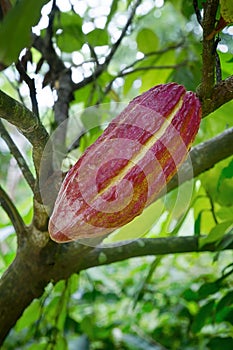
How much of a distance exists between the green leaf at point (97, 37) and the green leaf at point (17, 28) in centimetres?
68

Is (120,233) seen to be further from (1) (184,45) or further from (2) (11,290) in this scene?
(1) (184,45)

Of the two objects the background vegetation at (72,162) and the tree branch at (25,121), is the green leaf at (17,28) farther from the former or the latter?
the tree branch at (25,121)

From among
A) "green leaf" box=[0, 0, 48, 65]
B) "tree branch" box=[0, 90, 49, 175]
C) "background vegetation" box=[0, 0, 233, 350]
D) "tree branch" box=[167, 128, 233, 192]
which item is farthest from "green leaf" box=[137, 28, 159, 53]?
"green leaf" box=[0, 0, 48, 65]

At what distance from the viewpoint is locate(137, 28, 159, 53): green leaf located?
1.10 m

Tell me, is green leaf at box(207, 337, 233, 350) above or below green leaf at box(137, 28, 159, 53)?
below

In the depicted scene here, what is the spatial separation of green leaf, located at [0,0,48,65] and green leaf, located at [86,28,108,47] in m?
0.68

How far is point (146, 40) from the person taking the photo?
1.10 meters

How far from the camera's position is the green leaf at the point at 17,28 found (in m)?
0.27

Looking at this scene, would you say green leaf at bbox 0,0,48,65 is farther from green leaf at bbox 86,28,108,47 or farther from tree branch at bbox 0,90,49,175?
green leaf at bbox 86,28,108,47

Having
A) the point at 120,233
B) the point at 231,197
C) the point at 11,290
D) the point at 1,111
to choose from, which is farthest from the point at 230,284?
the point at 1,111

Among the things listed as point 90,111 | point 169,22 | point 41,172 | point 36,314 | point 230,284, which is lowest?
point 230,284

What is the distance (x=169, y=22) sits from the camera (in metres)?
1.68

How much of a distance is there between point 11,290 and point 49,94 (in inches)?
11.6

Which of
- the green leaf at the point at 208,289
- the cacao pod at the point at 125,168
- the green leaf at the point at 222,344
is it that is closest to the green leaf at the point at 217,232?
the green leaf at the point at 208,289
